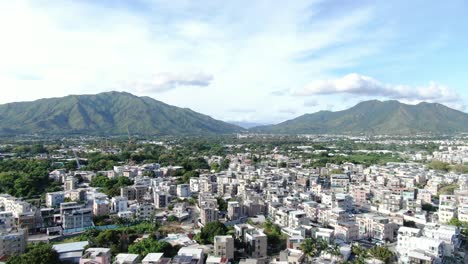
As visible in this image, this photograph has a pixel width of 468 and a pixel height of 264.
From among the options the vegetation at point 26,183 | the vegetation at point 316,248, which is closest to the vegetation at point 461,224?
the vegetation at point 316,248

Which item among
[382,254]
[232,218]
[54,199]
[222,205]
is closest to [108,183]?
[54,199]

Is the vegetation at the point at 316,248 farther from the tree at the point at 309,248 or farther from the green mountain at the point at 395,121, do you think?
the green mountain at the point at 395,121

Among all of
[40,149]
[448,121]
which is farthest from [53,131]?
[448,121]

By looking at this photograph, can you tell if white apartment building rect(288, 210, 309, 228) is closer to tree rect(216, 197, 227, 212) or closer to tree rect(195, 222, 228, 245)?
tree rect(195, 222, 228, 245)

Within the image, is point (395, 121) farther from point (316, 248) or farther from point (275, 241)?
point (316, 248)

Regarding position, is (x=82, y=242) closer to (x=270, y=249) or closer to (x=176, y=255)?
(x=176, y=255)
